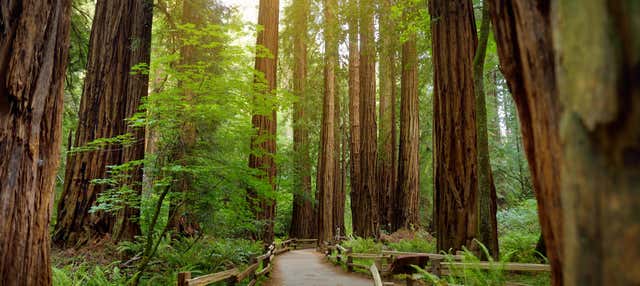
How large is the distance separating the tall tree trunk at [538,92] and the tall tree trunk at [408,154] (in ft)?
46.2

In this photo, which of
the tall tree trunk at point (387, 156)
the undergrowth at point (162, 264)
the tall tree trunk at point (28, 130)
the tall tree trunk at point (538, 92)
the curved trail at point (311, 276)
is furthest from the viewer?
the tall tree trunk at point (387, 156)

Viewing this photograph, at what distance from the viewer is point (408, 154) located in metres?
15.3

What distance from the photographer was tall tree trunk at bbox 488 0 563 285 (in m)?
1.13

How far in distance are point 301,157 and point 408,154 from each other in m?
8.30

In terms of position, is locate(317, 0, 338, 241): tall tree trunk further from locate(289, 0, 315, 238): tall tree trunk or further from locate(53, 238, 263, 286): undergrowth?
locate(53, 238, 263, 286): undergrowth

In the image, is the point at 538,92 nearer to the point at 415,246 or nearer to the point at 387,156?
the point at 415,246

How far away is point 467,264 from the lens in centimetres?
527

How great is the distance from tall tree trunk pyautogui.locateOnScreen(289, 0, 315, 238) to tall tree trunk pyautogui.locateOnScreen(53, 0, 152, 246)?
11.5 m

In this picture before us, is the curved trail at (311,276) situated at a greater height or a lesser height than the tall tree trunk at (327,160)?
lesser

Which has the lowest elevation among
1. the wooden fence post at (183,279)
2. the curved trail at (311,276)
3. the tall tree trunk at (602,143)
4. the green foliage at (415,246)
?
the curved trail at (311,276)

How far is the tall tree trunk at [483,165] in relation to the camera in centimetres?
692

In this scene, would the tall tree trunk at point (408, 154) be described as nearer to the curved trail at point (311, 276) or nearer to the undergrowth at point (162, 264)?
the curved trail at point (311, 276)

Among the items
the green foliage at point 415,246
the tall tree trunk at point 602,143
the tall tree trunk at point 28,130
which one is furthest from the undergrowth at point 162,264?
the tall tree trunk at point 602,143

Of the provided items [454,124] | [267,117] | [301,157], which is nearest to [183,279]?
[454,124]
